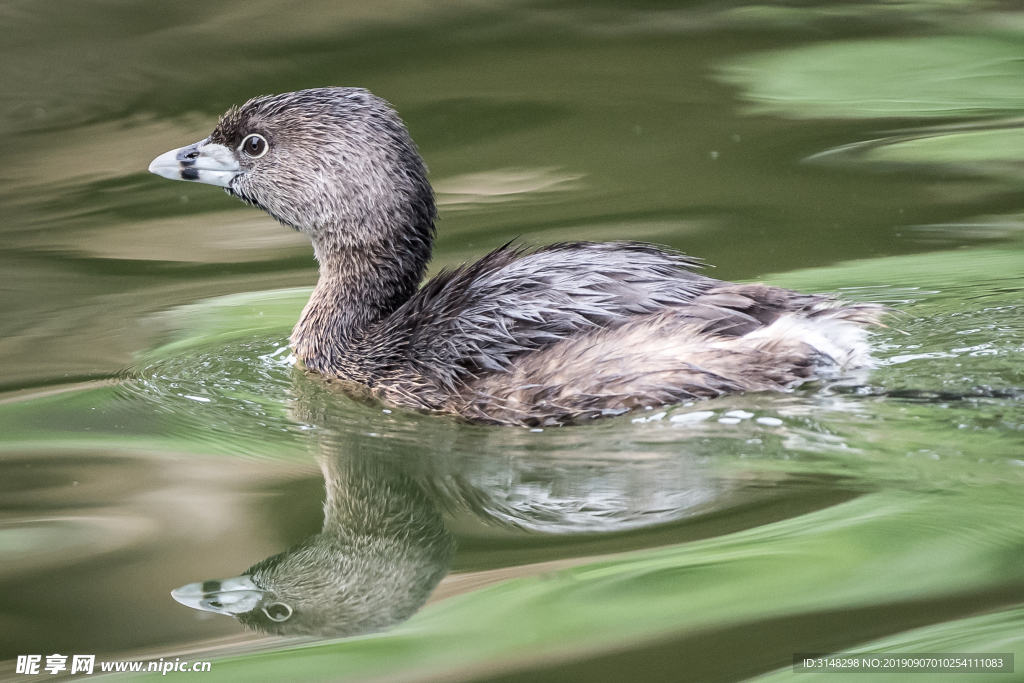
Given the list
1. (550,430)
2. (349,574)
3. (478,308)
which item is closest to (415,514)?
(349,574)

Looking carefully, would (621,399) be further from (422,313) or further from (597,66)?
(597,66)

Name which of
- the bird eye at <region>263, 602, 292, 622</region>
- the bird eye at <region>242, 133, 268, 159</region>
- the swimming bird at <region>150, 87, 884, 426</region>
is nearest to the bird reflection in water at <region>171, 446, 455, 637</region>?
the bird eye at <region>263, 602, 292, 622</region>

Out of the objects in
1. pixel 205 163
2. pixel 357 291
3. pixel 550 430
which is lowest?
pixel 550 430

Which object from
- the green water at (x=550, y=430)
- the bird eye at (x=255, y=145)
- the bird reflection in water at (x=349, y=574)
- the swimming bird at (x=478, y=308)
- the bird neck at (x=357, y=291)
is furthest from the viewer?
the bird eye at (x=255, y=145)

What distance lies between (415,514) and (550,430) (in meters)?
0.67

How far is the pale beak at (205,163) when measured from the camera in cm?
541

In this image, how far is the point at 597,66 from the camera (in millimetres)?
8609

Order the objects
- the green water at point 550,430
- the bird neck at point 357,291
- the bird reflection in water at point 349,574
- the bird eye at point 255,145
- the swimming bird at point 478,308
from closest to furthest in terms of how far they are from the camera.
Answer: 1. the green water at point 550,430
2. the bird reflection in water at point 349,574
3. the swimming bird at point 478,308
4. the bird neck at point 357,291
5. the bird eye at point 255,145

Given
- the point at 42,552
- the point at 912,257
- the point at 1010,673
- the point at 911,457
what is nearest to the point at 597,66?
the point at 912,257

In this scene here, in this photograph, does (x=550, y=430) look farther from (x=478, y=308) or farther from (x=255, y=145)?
(x=255, y=145)

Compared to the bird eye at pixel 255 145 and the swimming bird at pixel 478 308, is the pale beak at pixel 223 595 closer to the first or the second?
the swimming bird at pixel 478 308

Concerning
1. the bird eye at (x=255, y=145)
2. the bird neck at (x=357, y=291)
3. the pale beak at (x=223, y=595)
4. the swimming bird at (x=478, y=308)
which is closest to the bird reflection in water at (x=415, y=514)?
the pale beak at (x=223, y=595)

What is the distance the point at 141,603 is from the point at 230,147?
2.53 meters

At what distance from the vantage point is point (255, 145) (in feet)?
17.7
